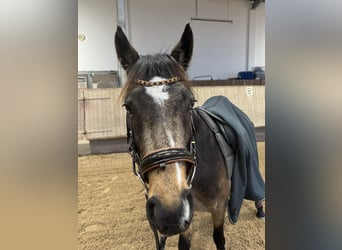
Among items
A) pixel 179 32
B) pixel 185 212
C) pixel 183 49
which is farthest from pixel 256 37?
pixel 185 212

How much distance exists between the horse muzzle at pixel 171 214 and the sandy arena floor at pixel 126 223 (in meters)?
0.96

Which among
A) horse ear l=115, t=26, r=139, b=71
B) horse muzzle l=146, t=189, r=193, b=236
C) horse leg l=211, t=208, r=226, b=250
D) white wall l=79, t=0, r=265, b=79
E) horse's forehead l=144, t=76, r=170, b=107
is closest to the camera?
horse muzzle l=146, t=189, r=193, b=236

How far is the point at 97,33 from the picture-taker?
5891 mm

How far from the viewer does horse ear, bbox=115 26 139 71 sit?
3.15ft

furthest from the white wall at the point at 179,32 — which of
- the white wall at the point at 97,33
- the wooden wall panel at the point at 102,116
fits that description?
the wooden wall panel at the point at 102,116

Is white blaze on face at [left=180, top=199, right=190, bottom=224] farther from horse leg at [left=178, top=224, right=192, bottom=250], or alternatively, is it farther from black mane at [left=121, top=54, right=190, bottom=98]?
horse leg at [left=178, top=224, right=192, bottom=250]

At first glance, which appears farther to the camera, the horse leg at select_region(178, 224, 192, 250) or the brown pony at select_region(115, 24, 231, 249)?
the horse leg at select_region(178, 224, 192, 250)

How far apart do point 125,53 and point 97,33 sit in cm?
549

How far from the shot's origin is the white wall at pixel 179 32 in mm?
5891

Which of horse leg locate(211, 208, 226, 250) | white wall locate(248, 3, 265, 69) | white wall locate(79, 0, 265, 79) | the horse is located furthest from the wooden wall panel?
white wall locate(248, 3, 265, 69)

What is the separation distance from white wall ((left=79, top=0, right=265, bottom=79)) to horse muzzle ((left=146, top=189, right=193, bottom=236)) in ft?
16.9

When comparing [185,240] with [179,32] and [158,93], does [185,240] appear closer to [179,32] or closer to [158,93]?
[158,93]
